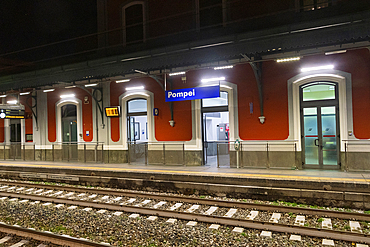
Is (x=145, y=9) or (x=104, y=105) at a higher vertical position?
(x=145, y=9)

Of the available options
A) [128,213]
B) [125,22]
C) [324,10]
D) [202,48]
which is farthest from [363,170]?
[125,22]

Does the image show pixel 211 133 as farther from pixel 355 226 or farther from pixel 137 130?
pixel 355 226

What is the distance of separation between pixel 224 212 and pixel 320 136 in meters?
5.25

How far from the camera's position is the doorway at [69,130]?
1485cm

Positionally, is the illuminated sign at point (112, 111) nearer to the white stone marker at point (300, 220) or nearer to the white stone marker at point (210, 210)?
the white stone marker at point (210, 210)

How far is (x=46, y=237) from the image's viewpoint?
17.2 ft

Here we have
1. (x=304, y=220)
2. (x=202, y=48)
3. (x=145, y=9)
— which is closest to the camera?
(x=304, y=220)

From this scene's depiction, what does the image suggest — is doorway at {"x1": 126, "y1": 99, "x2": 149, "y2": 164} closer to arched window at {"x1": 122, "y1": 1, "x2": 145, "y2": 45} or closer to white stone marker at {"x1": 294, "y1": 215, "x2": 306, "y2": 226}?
arched window at {"x1": 122, "y1": 1, "x2": 145, "y2": 45}

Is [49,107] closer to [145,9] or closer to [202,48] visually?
[145,9]

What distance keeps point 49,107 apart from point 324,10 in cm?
1459

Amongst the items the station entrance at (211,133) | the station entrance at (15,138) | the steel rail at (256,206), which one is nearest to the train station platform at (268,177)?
the station entrance at (211,133)

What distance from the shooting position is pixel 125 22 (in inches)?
578

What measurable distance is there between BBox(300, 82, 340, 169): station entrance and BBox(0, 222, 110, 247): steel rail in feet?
26.5

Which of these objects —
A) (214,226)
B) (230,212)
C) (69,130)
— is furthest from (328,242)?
(69,130)
